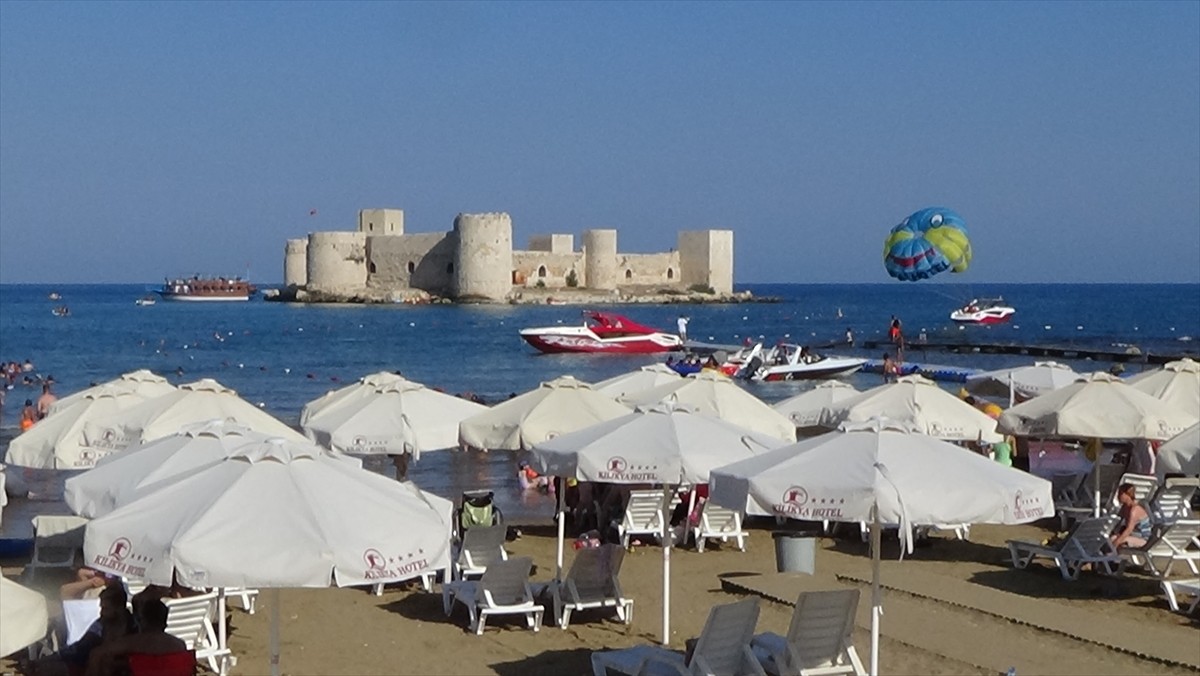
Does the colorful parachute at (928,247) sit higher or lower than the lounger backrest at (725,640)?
higher

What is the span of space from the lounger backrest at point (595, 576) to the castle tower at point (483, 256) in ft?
234

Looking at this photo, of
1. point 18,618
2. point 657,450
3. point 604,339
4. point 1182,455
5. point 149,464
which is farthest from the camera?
point 604,339

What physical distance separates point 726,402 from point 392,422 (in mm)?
2633

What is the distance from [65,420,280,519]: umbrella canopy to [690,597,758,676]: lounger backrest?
2233 mm

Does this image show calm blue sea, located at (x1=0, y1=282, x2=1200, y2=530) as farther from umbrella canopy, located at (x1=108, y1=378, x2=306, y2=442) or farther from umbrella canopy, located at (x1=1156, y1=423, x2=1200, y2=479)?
umbrella canopy, located at (x1=1156, y1=423, x2=1200, y2=479)

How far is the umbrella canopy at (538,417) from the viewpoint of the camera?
9984mm

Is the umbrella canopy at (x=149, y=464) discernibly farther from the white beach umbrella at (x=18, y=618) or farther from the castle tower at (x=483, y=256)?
the castle tower at (x=483, y=256)

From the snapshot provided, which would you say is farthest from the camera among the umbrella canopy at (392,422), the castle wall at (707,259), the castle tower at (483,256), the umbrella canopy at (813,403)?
the castle wall at (707,259)

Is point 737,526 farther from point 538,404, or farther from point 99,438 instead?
point 99,438

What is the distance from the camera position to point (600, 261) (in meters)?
88.9

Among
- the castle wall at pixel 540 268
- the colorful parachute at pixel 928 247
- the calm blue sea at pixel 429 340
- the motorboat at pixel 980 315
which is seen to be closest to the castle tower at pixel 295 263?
the calm blue sea at pixel 429 340

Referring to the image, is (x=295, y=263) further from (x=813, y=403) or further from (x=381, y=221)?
(x=813, y=403)

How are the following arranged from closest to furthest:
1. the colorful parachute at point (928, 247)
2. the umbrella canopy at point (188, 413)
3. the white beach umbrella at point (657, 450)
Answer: the white beach umbrella at point (657, 450)
the umbrella canopy at point (188, 413)
the colorful parachute at point (928, 247)

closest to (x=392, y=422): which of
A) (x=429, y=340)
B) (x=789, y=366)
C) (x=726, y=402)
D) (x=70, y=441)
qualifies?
(x=70, y=441)
